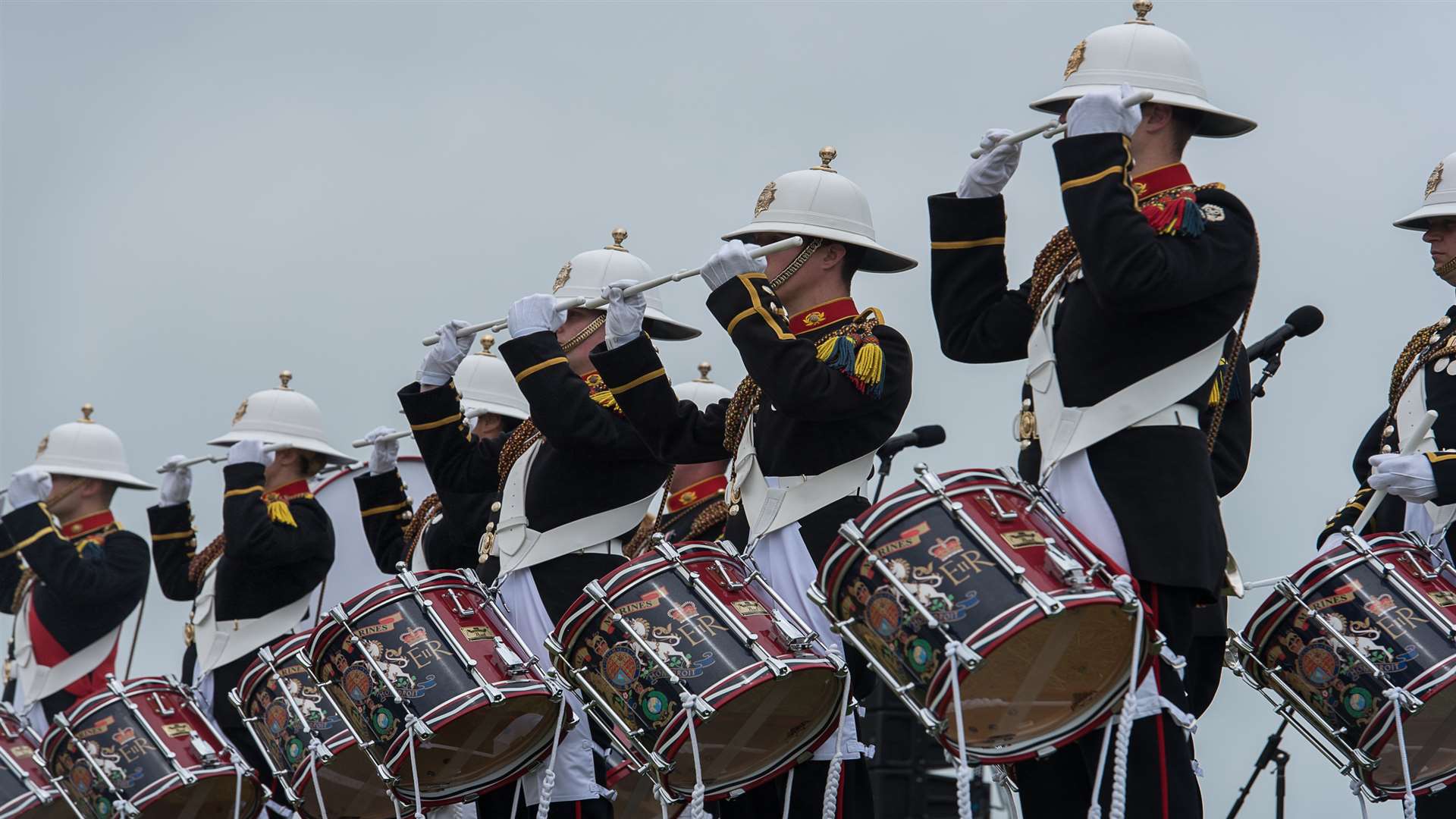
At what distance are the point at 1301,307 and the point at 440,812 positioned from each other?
3210mm

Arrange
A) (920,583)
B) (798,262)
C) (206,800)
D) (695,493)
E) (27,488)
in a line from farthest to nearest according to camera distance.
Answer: (27,488) → (695,493) → (206,800) → (798,262) → (920,583)

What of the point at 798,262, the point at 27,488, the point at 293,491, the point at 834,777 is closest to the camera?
the point at 834,777

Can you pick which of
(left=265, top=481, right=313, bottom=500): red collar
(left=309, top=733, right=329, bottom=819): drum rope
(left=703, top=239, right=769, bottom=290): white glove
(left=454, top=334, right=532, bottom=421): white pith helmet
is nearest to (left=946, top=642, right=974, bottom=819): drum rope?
(left=703, top=239, right=769, bottom=290): white glove

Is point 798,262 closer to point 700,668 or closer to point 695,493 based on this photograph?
point 700,668

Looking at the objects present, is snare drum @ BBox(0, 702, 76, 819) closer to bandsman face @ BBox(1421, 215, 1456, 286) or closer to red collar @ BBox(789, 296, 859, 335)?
red collar @ BBox(789, 296, 859, 335)

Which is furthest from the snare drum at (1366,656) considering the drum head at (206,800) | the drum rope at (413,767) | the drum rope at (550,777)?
the drum head at (206,800)

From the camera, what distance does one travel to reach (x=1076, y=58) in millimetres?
4641

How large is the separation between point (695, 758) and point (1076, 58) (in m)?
2.03

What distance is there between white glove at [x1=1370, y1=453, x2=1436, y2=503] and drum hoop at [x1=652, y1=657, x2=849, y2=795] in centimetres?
152

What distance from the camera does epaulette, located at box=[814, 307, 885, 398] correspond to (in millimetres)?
5195

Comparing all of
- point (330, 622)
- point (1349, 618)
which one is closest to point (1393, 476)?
point (1349, 618)

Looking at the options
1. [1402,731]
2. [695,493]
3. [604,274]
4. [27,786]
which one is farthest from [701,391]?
[1402,731]

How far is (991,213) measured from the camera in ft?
15.6

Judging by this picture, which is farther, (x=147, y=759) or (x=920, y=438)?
(x=147, y=759)
